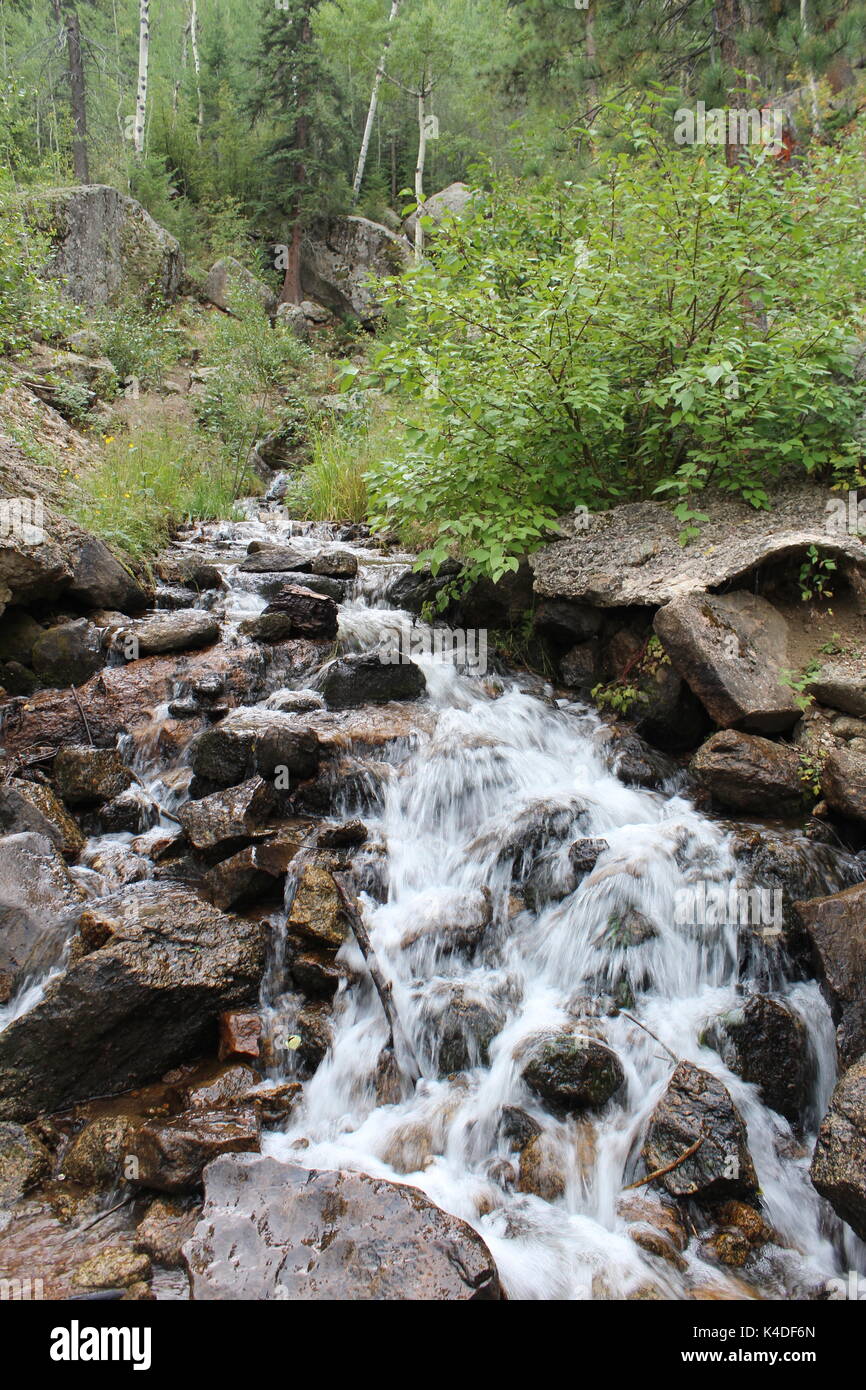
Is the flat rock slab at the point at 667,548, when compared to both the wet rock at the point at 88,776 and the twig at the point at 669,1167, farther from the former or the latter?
the wet rock at the point at 88,776

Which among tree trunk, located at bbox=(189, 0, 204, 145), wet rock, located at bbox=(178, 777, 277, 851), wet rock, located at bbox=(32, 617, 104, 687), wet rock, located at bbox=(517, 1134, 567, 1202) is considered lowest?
wet rock, located at bbox=(517, 1134, 567, 1202)

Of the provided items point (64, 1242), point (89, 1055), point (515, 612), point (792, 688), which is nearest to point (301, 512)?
point (515, 612)

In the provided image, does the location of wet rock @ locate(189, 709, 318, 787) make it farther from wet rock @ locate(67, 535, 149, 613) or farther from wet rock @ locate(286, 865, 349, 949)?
wet rock @ locate(67, 535, 149, 613)

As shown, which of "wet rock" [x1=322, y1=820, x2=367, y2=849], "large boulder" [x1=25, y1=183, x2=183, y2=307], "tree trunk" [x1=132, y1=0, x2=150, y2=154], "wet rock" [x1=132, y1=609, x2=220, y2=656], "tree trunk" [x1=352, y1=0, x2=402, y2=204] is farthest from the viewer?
"tree trunk" [x1=352, y1=0, x2=402, y2=204]

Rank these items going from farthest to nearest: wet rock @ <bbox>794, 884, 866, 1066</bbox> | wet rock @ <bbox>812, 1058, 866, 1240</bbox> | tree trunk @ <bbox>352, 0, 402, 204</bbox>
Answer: tree trunk @ <bbox>352, 0, 402, 204</bbox> < wet rock @ <bbox>794, 884, 866, 1066</bbox> < wet rock @ <bbox>812, 1058, 866, 1240</bbox>

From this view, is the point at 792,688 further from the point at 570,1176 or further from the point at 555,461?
the point at 570,1176

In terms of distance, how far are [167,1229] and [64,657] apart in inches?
183

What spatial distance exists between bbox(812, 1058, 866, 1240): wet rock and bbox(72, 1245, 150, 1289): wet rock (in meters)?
2.39

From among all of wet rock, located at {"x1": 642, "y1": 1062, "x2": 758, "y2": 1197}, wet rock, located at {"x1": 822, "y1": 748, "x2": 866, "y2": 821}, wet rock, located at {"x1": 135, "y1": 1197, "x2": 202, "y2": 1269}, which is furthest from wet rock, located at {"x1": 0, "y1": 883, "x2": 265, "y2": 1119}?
wet rock, located at {"x1": 822, "y1": 748, "x2": 866, "y2": 821}

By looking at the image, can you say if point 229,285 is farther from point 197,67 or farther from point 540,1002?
point 540,1002

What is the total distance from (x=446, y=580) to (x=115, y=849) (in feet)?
14.8

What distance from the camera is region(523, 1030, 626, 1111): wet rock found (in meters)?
3.16

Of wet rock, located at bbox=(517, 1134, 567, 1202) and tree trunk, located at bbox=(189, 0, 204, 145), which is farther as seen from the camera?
tree trunk, located at bbox=(189, 0, 204, 145)
